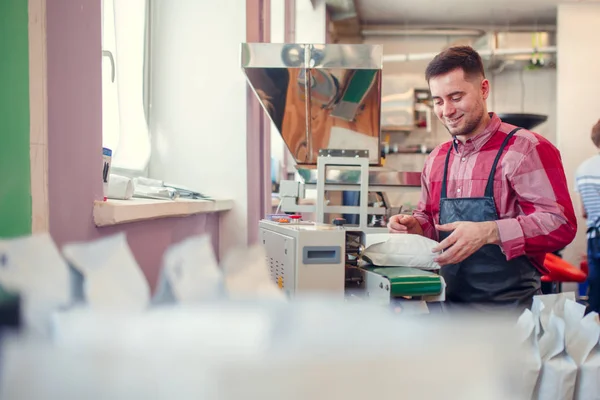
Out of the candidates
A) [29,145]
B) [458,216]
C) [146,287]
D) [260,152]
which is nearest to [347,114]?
[260,152]

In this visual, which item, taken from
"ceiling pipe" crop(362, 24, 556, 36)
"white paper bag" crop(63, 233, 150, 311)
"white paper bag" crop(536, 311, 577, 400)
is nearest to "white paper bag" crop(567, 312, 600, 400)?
"white paper bag" crop(536, 311, 577, 400)

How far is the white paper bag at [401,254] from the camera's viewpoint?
129 centimetres

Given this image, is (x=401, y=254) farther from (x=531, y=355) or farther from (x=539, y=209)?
(x=539, y=209)

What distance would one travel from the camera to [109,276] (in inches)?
15.6

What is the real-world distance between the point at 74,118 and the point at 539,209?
1.19 meters

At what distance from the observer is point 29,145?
942mm

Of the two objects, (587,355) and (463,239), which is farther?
(463,239)

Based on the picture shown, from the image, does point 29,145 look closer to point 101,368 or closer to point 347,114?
point 101,368

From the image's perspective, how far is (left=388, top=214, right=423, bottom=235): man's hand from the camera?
5.61ft

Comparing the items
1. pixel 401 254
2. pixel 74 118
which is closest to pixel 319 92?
pixel 401 254

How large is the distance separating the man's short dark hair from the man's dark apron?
0.22 m

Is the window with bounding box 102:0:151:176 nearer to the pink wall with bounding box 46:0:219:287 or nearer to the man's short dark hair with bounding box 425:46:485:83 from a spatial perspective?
the pink wall with bounding box 46:0:219:287

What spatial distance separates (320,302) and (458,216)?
1.35 metres

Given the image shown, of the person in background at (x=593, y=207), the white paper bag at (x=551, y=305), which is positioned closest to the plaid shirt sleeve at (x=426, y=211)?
the white paper bag at (x=551, y=305)
